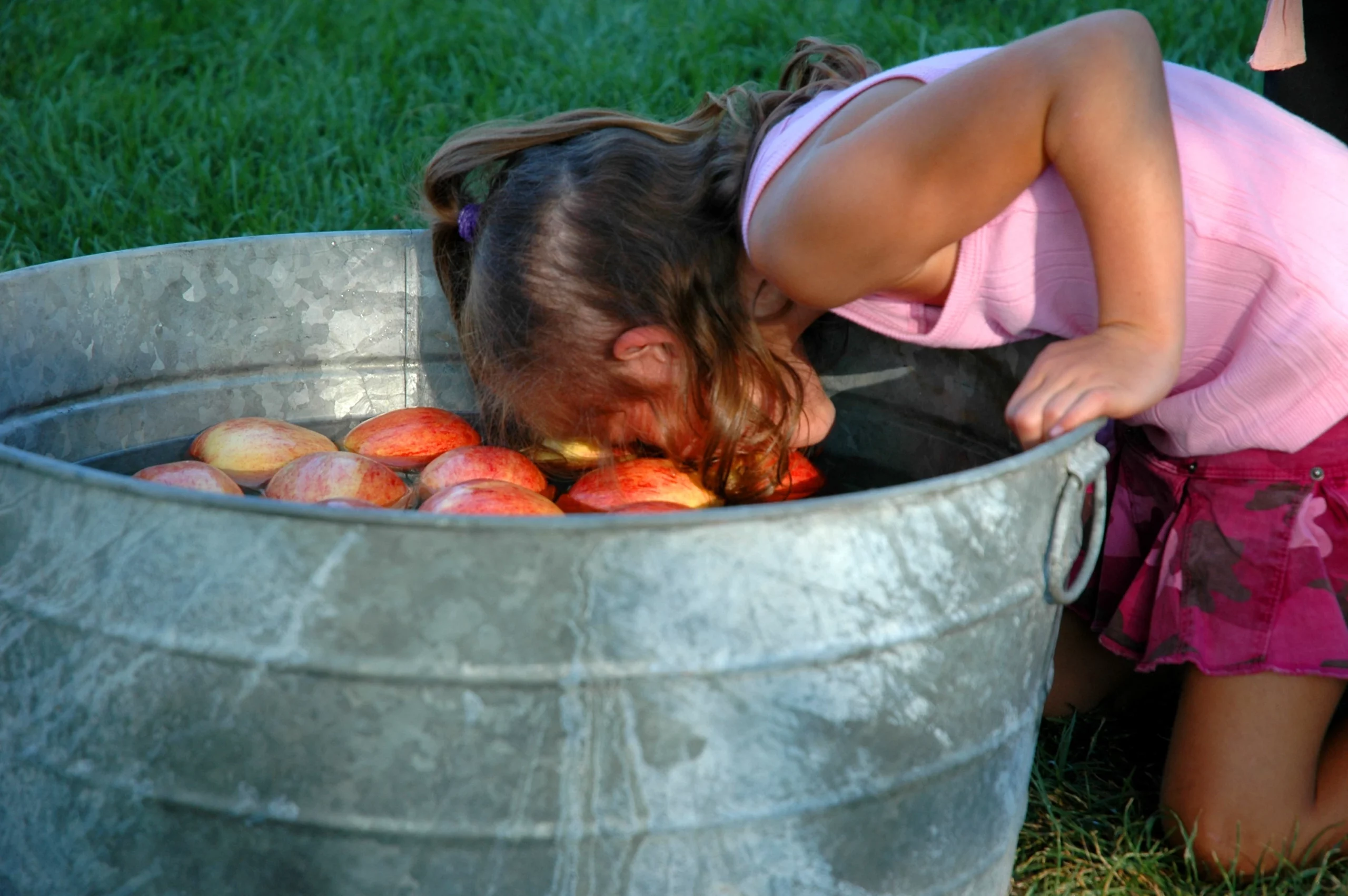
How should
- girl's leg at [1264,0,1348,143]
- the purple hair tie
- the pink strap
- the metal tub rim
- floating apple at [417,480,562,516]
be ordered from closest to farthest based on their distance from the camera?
the metal tub rim
floating apple at [417,480,562,516]
the purple hair tie
the pink strap
girl's leg at [1264,0,1348,143]

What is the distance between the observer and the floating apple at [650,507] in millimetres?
1387

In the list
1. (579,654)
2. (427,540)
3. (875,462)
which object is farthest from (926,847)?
(875,462)

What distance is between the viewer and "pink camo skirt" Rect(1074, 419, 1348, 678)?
146 cm

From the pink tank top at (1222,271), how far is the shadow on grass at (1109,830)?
41cm

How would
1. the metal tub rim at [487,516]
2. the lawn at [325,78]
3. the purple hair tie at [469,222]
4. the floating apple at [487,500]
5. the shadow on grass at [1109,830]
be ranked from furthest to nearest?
the lawn at [325,78] → the purple hair tie at [469,222] → the shadow on grass at [1109,830] → the floating apple at [487,500] → the metal tub rim at [487,516]

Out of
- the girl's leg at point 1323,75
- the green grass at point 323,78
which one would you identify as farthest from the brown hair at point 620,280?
the green grass at point 323,78

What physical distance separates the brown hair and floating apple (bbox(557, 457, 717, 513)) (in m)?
0.04

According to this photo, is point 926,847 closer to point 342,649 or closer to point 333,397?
point 342,649

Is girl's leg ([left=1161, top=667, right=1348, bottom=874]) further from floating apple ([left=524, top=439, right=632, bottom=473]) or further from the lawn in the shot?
the lawn

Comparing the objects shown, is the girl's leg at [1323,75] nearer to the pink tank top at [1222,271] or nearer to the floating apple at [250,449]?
the pink tank top at [1222,271]

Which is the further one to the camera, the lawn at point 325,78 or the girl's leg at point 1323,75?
the lawn at point 325,78

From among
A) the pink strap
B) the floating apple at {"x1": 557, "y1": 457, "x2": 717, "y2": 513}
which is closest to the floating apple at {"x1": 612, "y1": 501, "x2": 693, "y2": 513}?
the floating apple at {"x1": 557, "y1": 457, "x2": 717, "y2": 513}

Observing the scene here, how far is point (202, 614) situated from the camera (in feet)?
2.87

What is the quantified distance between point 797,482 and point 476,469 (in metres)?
0.37
